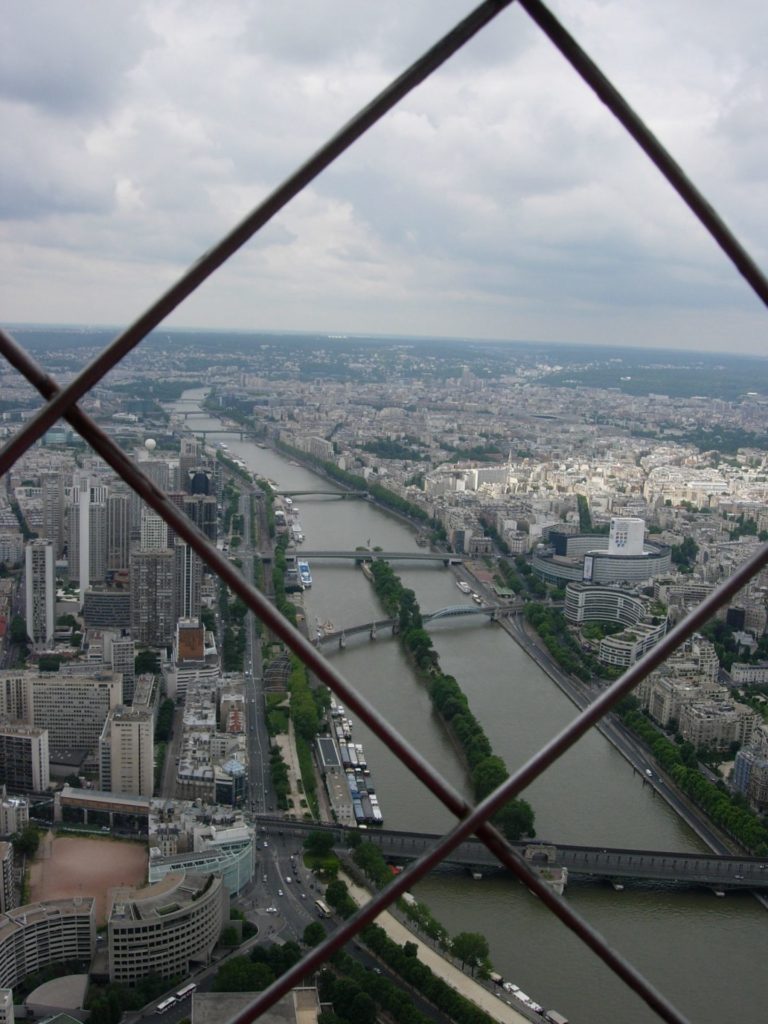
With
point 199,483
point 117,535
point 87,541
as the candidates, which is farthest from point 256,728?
point 199,483

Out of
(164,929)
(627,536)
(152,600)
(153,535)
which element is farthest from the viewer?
(627,536)

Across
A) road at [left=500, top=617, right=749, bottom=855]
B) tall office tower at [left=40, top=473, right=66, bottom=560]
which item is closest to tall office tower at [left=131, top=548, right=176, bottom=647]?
road at [left=500, top=617, right=749, bottom=855]

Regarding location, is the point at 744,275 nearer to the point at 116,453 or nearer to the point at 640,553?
the point at 116,453

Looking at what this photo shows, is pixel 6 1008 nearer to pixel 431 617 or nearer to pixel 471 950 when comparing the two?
pixel 471 950

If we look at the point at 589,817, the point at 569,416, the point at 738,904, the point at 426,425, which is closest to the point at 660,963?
the point at 738,904

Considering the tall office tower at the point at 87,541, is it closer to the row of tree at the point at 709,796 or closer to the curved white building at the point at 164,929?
the row of tree at the point at 709,796
